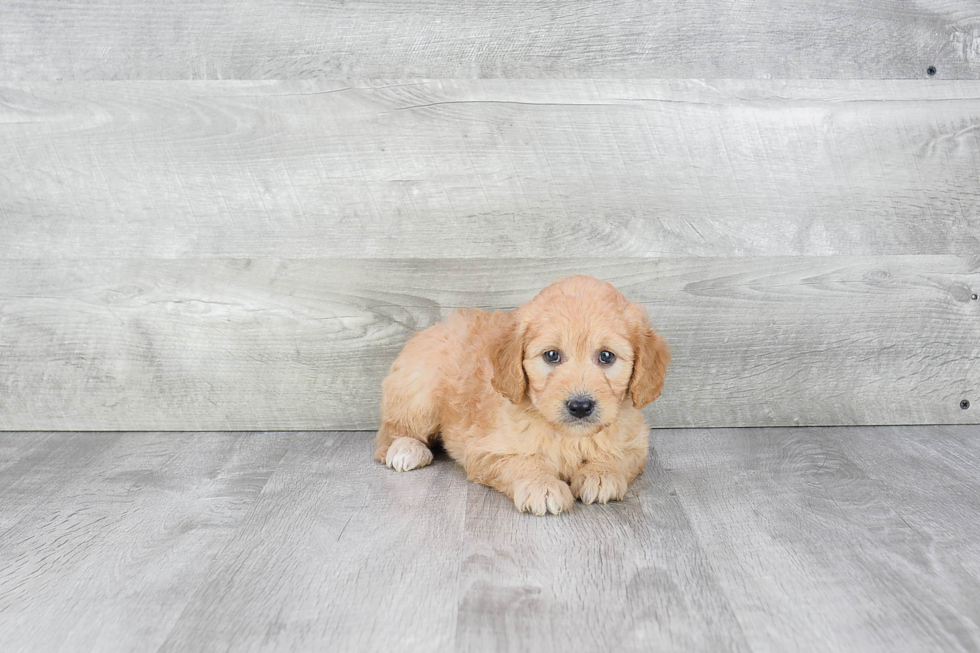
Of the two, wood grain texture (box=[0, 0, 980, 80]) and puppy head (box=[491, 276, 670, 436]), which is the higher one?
wood grain texture (box=[0, 0, 980, 80])

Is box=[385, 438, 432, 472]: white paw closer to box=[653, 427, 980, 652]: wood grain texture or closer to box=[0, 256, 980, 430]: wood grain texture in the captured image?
box=[0, 256, 980, 430]: wood grain texture

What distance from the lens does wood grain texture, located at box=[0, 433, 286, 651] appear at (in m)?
1.39

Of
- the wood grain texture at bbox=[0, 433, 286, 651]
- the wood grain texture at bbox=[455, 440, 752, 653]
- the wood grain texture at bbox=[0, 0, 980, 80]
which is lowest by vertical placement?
the wood grain texture at bbox=[0, 433, 286, 651]

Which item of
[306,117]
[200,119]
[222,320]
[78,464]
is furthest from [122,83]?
[78,464]

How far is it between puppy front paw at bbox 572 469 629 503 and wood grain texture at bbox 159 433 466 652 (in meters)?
0.29

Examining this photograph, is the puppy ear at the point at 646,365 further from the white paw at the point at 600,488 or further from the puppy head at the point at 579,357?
the white paw at the point at 600,488

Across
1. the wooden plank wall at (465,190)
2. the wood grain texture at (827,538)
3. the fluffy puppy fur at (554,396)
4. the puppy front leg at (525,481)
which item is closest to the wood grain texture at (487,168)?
the wooden plank wall at (465,190)

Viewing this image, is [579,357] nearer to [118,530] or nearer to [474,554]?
[474,554]

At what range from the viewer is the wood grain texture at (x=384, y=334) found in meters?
2.44

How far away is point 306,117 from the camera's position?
2365 millimetres

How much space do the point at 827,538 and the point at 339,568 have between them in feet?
3.38

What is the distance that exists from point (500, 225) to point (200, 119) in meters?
0.96

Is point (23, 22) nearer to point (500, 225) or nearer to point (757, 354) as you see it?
point (500, 225)

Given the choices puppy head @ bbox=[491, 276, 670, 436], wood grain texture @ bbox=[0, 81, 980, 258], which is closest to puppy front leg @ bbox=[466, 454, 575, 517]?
puppy head @ bbox=[491, 276, 670, 436]
